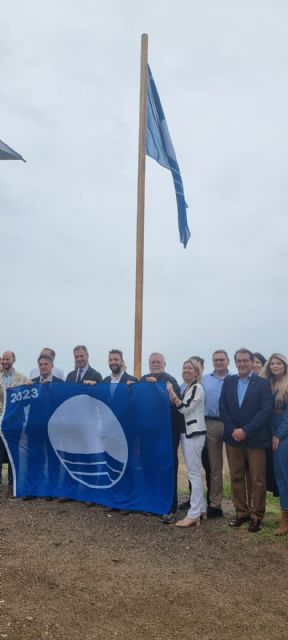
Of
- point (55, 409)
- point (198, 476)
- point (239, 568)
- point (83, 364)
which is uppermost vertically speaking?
point (83, 364)

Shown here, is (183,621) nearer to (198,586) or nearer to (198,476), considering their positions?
(198,586)

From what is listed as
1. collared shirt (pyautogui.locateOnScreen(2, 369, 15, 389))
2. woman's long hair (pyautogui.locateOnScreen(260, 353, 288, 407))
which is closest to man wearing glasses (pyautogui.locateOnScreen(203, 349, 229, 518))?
woman's long hair (pyautogui.locateOnScreen(260, 353, 288, 407))

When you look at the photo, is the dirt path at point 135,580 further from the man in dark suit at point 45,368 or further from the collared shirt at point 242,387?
the man in dark suit at point 45,368

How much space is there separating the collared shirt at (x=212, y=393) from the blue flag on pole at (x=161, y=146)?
11.7 feet

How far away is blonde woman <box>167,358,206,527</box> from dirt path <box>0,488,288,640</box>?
22cm

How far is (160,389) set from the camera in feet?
22.4

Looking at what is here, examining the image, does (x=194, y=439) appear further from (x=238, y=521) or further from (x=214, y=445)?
(x=238, y=521)

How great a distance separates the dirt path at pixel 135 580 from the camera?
3803mm

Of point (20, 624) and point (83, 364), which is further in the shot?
point (83, 364)

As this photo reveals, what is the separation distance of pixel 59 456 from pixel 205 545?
2.64m

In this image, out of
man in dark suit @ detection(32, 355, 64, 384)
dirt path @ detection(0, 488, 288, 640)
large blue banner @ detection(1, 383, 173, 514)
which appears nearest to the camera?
dirt path @ detection(0, 488, 288, 640)

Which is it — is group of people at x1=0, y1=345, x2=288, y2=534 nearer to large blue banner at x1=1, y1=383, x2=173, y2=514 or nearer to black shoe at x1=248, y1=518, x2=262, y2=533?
black shoe at x1=248, y1=518, x2=262, y2=533

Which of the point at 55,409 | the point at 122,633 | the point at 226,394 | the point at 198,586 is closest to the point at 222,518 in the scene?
the point at 226,394

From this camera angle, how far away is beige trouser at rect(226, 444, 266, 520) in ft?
20.2
